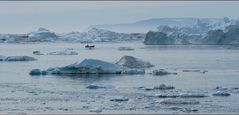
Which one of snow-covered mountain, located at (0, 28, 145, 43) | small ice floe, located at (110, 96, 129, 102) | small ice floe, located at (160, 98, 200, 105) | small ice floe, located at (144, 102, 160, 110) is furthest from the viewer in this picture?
snow-covered mountain, located at (0, 28, 145, 43)

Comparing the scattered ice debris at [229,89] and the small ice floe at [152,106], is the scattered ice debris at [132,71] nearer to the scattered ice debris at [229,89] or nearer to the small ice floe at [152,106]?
the scattered ice debris at [229,89]

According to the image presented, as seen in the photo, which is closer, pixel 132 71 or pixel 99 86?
pixel 99 86

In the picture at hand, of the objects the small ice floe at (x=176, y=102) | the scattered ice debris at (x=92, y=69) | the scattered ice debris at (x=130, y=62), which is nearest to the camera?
the small ice floe at (x=176, y=102)

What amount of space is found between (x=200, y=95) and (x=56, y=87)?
204 inches

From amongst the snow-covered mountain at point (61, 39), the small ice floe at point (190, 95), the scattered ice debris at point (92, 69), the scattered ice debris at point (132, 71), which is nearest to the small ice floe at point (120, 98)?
the small ice floe at point (190, 95)

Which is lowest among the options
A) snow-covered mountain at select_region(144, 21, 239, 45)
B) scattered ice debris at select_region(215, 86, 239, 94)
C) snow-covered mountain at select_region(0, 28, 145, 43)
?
snow-covered mountain at select_region(0, 28, 145, 43)

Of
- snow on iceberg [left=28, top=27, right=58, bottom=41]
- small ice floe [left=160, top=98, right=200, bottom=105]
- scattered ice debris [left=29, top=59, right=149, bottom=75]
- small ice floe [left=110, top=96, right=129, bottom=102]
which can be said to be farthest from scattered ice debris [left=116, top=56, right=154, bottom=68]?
snow on iceberg [left=28, top=27, right=58, bottom=41]

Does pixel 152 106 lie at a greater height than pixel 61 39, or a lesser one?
greater

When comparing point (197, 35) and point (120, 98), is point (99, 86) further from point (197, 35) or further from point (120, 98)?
point (197, 35)

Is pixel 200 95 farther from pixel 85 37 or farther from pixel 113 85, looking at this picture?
pixel 85 37

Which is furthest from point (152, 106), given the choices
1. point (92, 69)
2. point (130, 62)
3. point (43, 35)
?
point (43, 35)

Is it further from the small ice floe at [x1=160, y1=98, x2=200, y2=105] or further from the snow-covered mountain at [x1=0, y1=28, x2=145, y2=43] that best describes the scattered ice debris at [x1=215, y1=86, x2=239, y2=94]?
the snow-covered mountain at [x1=0, y1=28, x2=145, y2=43]

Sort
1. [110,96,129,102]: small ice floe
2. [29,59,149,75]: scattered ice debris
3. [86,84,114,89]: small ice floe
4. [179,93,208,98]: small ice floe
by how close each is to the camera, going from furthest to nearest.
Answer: [29,59,149,75]: scattered ice debris → [86,84,114,89]: small ice floe → [179,93,208,98]: small ice floe → [110,96,129,102]: small ice floe

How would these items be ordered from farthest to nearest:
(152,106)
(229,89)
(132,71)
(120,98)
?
(132,71) < (229,89) < (120,98) < (152,106)
